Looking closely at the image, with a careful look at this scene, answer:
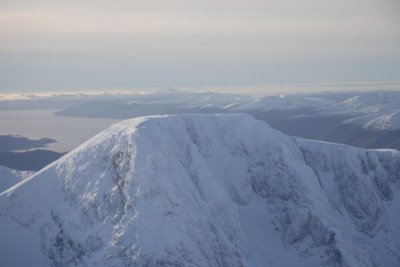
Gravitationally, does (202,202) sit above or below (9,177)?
above

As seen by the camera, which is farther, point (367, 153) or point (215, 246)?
point (367, 153)

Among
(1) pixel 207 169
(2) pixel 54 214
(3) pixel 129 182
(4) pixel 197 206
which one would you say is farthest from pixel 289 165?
(2) pixel 54 214

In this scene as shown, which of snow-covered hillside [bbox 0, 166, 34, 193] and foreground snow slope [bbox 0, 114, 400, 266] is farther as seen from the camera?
snow-covered hillside [bbox 0, 166, 34, 193]

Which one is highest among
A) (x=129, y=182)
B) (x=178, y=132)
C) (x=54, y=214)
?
(x=178, y=132)

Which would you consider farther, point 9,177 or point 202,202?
point 9,177

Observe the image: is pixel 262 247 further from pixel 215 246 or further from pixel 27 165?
pixel 27 165

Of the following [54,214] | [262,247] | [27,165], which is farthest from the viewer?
[27,165]

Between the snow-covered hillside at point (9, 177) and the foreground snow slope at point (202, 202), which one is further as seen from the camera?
the snow-covered hillside at point (9, 177)

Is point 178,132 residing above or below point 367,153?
above
